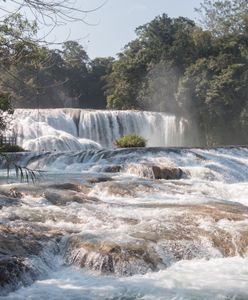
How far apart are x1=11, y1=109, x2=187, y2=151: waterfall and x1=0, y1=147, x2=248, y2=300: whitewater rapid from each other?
11.4 meters

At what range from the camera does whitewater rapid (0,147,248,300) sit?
5871 mm

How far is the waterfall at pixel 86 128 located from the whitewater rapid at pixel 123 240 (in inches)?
448

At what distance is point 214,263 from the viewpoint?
6.91 metres

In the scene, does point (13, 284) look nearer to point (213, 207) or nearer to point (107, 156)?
point (213, 207)

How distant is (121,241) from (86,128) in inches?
803

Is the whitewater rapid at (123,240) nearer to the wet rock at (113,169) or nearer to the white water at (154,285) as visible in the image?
the white water at (154,285)

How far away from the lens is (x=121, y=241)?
704cm

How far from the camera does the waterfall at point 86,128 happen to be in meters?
24.0

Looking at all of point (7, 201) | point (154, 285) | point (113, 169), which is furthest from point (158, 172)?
point (154, 285)

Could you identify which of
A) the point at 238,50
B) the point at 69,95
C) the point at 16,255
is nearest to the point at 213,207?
the point at 16,255

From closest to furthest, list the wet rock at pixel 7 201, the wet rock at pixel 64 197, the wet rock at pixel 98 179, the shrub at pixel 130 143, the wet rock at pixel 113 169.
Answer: the wet rock at pixel 7 201
the wet rock at pixel 64 197
the wet rock at pixel 98 179
the wet rock at pixel 113 169
the shrub at pixel 130 143

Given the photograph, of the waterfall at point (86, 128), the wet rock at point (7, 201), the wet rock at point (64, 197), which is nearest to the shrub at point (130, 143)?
the waterfall at point (86, 128)

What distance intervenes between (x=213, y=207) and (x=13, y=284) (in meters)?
4.75

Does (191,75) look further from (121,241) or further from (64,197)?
(121,241)
